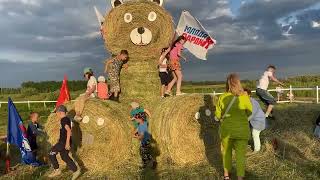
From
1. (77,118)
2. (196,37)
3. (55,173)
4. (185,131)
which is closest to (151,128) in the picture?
(185,131)

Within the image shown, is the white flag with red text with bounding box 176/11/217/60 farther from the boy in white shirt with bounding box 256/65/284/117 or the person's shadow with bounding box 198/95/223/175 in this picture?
the person's shadow with bounding box 198/95/223/175

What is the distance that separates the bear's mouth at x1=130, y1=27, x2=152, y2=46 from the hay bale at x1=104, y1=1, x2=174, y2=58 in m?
0.07

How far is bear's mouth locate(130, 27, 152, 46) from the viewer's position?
1146 centimetres

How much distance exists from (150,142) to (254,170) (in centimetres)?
228

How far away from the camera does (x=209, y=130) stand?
10070mm

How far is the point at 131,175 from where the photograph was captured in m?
9.30

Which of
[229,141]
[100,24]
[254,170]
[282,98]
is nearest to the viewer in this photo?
[229,141]

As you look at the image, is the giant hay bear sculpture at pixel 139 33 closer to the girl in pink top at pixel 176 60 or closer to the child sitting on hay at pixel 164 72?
the child sitting on hay at pixel 164 72

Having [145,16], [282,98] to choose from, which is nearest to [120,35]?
[145,16]

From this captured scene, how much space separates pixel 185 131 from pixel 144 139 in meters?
0.86

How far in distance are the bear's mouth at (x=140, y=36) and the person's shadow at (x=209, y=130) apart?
7.33ft

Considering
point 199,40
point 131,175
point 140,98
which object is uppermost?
point 199,40

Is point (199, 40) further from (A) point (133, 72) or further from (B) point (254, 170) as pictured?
(B) point (254, 170)

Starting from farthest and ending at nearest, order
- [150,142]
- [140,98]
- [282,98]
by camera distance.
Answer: [282,98], [140,98], [150,142]
